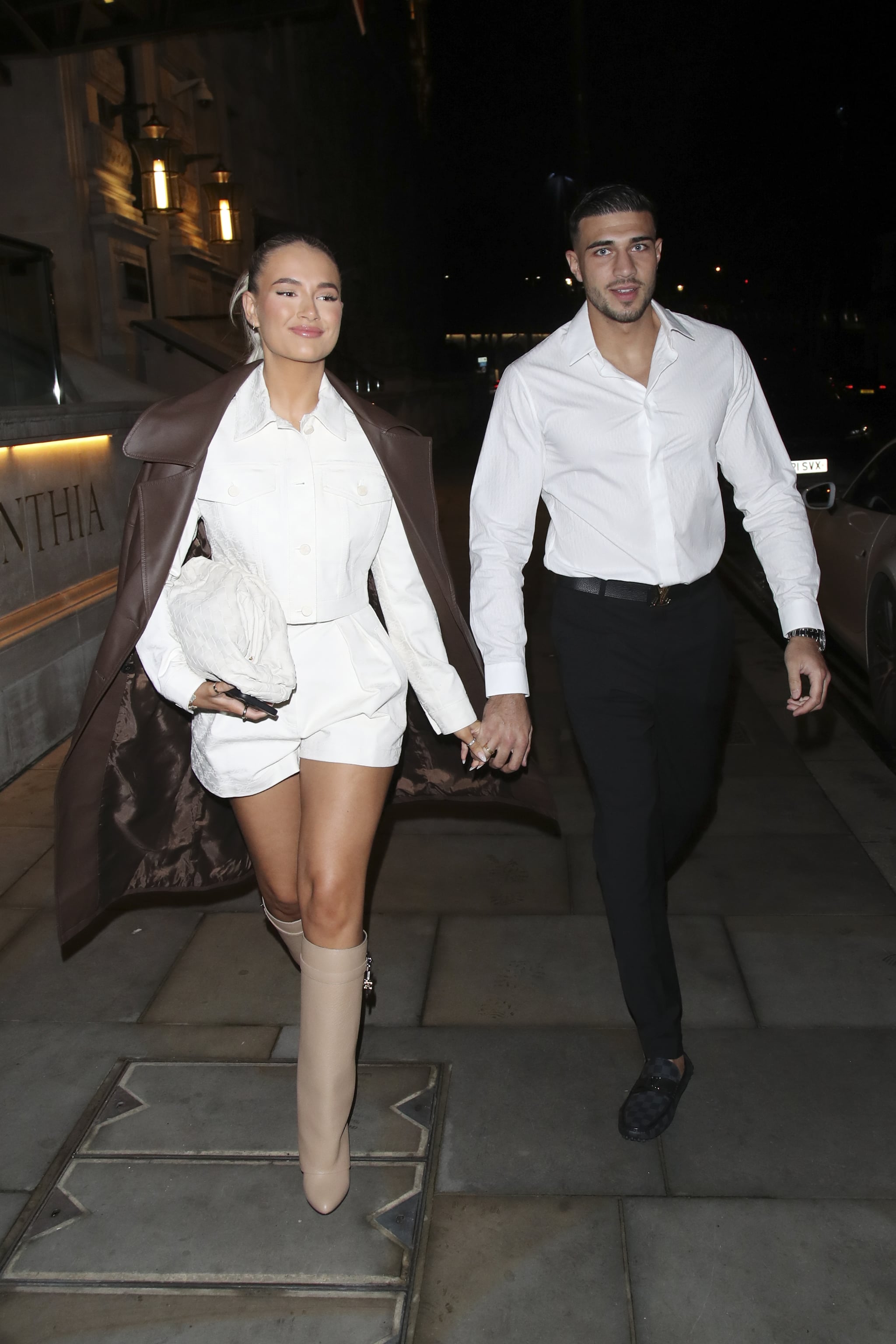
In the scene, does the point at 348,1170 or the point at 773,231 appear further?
the point at 773,231

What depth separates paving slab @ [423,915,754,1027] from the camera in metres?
3.65

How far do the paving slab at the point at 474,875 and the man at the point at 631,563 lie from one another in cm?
141

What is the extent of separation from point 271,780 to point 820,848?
2916mm

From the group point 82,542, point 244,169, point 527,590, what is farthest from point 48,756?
point 244,169

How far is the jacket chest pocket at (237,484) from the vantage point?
2.77 metres

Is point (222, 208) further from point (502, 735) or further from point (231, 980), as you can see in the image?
point (502, 735)

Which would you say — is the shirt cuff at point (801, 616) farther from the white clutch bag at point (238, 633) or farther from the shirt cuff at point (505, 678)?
the white clutch bag at point (238, 633)

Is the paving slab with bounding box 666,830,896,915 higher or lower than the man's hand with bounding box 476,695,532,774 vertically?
lower

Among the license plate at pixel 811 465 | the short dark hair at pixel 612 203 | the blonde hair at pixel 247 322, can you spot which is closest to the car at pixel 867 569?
the license plate at pixel 811 465

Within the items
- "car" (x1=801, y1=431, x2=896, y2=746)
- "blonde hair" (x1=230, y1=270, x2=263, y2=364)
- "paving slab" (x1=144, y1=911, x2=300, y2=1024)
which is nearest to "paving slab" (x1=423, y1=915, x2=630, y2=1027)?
"paving slab" (x1=144, y1=911, x2=300, y2=1024)

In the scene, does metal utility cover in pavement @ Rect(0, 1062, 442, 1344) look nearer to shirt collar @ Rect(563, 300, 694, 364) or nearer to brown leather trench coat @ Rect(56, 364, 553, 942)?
brown leather trench coat @ Rect(56, 364, 553, 942)

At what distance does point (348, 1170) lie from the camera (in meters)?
2.82

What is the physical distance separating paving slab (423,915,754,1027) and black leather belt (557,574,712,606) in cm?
138

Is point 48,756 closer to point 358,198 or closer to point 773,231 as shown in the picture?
point 773,231
